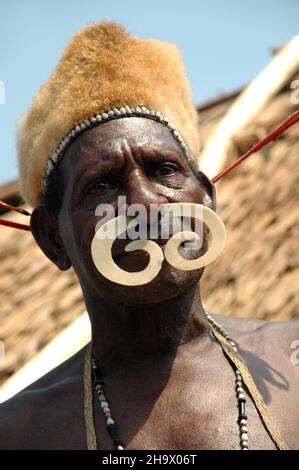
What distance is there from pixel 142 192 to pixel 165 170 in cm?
17

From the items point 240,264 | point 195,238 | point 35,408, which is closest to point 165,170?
point 195,238

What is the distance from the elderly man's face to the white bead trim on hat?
18 mm

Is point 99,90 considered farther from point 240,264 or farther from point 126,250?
point 240,264

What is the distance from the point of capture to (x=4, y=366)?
5.09 metres

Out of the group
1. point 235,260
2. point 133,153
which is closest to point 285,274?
point 235,260

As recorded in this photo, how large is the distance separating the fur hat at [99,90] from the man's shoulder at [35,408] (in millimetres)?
598

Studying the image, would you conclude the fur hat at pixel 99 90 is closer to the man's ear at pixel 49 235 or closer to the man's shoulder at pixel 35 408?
the man's ear at pixel 49 235

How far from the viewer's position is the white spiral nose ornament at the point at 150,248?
3068 mm

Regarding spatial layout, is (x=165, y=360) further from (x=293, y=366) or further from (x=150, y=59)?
(x=150, y=59)

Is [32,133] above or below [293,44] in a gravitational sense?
above

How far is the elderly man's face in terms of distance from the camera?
3156 millimetres

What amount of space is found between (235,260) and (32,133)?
1680mm

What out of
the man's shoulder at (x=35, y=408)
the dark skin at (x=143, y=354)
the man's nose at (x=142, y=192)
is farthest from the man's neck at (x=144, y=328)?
the man's nose at (x=142, y=192)

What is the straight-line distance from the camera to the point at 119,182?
3275mm
